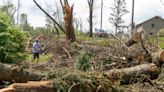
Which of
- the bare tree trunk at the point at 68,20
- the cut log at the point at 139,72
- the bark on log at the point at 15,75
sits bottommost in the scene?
the cut log at the point at 139,72

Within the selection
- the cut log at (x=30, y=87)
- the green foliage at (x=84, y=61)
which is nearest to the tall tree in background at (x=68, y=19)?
the green foliage at (x=84, y=61)

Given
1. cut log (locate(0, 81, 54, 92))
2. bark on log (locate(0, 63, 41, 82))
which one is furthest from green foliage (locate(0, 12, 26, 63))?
cut log (locate(0, 81, 54, 92))

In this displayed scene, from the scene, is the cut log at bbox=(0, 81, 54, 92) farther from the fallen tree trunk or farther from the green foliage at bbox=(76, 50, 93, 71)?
the green foliage at bbox=(76, 50, 93, 71)

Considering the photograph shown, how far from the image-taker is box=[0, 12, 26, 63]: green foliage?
1439cm

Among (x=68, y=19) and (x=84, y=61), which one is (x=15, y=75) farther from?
(x=68, y=19)

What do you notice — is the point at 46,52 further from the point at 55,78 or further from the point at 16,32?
the point at 55,78

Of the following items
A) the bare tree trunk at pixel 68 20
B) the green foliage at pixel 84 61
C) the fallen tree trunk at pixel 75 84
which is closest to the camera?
the fallen tree trunk at pixel 75 84

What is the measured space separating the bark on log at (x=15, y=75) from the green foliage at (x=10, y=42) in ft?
15.9

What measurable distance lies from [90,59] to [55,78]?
4.69m

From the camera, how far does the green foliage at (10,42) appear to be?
1439 cm

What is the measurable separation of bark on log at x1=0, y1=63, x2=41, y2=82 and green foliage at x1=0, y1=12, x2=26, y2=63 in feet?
15.9

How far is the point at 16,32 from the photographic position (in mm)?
15156

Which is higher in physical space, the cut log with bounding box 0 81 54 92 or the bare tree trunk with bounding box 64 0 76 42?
the bare tree trunk with bounding box 64 0 76 42

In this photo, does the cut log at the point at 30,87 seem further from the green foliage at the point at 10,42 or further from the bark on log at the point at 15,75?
the green foliage at the point at 10,42
